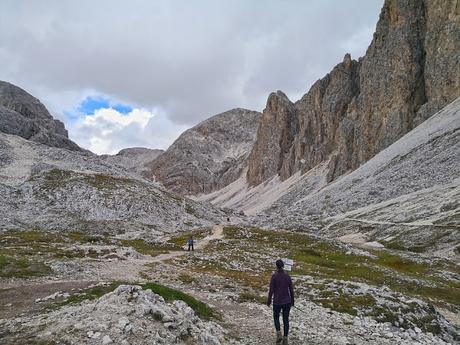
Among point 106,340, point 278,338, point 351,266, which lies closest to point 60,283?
point 106,340

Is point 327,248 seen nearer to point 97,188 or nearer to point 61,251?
point 61,251

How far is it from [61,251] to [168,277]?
759 inches

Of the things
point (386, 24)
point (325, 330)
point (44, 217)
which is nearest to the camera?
point (325, 330)

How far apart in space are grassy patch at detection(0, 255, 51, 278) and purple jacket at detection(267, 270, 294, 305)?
71.8 ft

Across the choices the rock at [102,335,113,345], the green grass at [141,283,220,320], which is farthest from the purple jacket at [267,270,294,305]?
the rock at [102,335,113,345]

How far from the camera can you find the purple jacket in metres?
18.7

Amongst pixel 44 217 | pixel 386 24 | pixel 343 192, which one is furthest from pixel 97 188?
pixel 386 24

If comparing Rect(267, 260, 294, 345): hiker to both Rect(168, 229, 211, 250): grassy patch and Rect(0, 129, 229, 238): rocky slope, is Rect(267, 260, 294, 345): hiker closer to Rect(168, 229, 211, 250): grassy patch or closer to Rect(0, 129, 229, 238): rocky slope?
Rect(168, 229, 211, 250): grassy patch

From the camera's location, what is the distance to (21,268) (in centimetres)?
3419

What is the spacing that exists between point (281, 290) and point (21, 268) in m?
24.5

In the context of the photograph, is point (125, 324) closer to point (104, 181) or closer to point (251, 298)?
point (251, 298)

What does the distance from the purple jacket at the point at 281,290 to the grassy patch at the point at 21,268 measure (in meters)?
21.9

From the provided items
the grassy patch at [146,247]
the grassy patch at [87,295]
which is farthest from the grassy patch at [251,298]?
the grassy patch at [146,247]

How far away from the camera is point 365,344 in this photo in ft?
66.9
